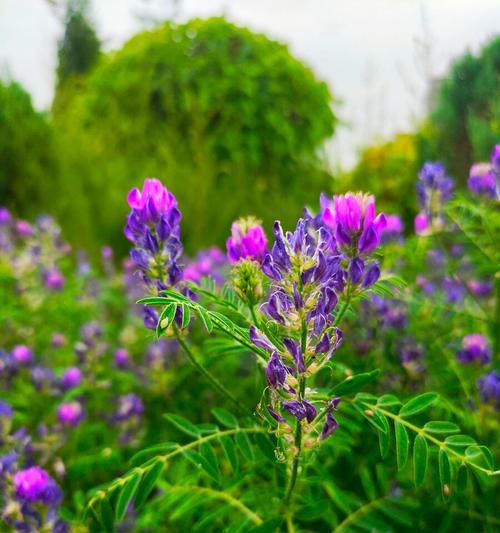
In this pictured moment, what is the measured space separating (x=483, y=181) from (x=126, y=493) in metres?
1.11

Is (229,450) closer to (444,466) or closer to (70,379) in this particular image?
(444,466)

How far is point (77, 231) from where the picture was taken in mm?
5781

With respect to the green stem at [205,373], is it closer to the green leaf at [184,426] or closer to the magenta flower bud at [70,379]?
the green leaf at [184,426]

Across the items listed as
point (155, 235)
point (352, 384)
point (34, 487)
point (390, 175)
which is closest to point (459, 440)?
point (352, 384)

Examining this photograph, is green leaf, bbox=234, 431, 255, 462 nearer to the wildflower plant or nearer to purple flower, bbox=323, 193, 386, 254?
the wildflower plant

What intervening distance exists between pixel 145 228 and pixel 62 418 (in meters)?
1.04

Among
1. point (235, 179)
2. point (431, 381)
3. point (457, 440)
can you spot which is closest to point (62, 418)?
point (431, 381)

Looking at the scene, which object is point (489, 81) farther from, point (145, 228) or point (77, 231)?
point (77, 231)

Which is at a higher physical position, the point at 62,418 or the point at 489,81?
the point at 489,81

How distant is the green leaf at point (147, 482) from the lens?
0.89 meters

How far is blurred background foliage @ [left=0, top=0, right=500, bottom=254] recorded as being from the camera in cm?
597

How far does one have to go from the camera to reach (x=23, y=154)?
5.95 metres

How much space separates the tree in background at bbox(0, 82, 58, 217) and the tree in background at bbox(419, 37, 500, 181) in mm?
3765

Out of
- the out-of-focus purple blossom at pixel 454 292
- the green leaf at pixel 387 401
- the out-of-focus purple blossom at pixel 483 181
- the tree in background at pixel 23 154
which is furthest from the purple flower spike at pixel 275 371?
the tree in background at pixel 23 154
